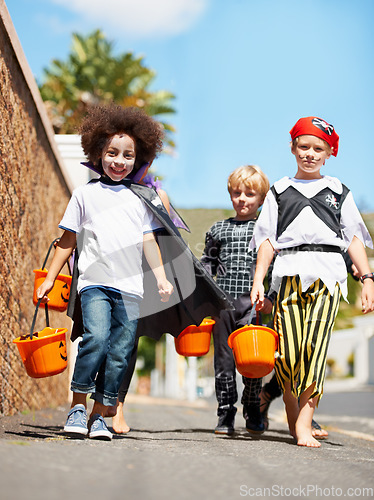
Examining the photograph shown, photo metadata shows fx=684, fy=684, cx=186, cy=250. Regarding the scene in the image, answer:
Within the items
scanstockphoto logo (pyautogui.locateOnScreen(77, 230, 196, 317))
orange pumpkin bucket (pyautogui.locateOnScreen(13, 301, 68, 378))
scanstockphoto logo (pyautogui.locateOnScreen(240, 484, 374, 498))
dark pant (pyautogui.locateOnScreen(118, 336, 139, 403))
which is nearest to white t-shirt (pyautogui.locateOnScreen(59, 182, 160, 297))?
scanstockphoto logo (pyautogui.locateOnScreen(77, 230, 196, 317))

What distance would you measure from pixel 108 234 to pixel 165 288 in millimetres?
411

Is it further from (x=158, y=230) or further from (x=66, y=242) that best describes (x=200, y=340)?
(x=66, y=242)

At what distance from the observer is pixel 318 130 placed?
12.4 feet

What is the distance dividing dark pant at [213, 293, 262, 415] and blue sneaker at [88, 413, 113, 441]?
114cm

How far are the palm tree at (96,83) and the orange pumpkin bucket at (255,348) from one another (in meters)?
18.0

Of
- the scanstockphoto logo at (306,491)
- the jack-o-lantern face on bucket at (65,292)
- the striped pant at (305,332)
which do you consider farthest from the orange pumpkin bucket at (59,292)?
the scanstockphoto logo at (306,491)

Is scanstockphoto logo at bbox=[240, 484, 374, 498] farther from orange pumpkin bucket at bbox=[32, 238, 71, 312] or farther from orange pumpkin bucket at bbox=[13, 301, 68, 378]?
orange pumpkin bucket at bbox=[32, 238, 71, 312]

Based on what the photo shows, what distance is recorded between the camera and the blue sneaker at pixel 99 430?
315cm

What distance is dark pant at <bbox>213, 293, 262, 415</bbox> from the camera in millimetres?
4227

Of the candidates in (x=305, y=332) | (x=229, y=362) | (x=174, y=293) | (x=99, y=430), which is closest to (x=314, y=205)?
(x=305, y=332)

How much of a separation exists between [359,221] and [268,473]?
202 centimetres

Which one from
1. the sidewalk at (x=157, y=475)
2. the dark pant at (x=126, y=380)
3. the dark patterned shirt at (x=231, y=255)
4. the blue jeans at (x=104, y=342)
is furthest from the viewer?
the dark patterned shirt at (x=231, y=255)

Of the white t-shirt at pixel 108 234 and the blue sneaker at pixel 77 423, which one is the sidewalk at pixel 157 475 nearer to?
the blue sneaker at pixel 77 423

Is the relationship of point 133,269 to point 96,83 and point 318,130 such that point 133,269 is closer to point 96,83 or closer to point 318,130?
point 318,130
